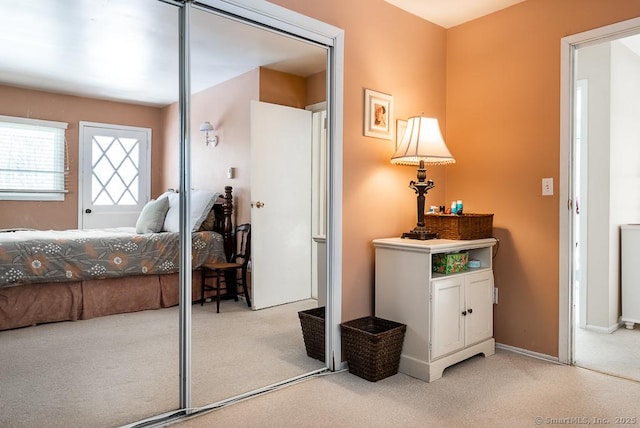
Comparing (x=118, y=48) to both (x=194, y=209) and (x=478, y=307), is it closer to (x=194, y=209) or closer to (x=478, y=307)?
(x=194, y=209)

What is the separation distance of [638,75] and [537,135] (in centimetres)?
190

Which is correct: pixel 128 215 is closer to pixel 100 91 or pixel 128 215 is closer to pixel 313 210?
pixel 100 91

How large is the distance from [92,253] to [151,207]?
13.6 inches

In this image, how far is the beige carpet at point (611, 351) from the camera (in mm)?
2729

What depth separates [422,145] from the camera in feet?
9.19

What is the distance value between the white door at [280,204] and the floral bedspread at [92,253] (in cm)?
31

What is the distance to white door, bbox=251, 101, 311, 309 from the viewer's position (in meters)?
2.62

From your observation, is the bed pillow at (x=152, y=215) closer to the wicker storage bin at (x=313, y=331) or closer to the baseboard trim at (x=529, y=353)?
the wicker storage bin at (x=313, y=331)

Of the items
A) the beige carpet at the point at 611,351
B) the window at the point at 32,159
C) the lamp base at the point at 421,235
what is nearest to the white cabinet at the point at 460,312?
the lamp base at the point at 421,235

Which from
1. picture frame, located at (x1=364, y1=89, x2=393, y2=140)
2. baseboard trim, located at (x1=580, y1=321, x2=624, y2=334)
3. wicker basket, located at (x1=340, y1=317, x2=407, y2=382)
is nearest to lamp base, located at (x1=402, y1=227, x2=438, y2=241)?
wicker basket, located at (x1=340, y1=317, x2=407, y2=382)

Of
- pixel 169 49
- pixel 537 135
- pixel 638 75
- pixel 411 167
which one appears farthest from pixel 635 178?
pixel 169 49

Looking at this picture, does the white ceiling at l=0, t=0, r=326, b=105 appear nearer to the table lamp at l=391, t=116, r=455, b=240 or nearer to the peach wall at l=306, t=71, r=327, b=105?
the peach wall at l=306, t=71, r=327, b=105

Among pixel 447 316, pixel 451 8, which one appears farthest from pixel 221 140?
pixel 451 8

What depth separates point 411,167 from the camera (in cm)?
322
